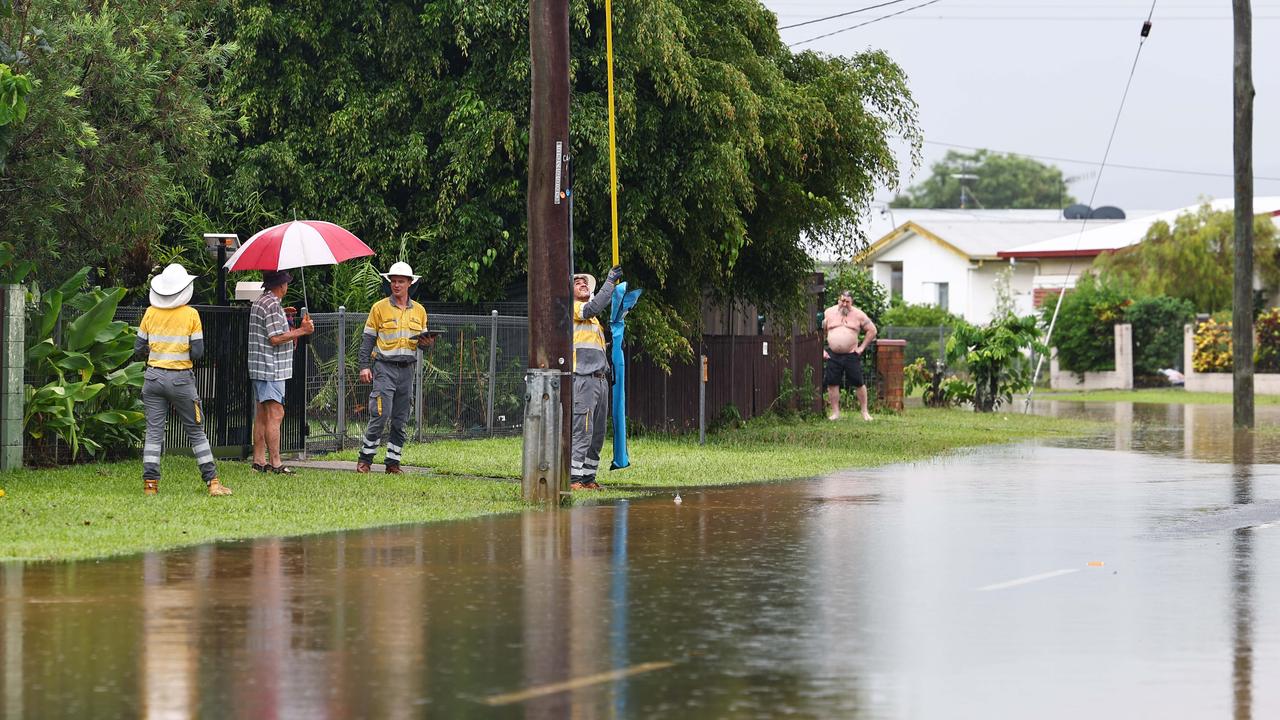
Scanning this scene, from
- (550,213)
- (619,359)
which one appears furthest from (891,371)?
(550,213)

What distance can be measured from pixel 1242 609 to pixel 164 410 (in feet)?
28.5

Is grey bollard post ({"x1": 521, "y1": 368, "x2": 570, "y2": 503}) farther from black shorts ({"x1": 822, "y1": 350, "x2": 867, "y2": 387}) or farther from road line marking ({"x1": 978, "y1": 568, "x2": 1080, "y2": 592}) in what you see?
black shorts ({"x1": 822, "y1": 350, "x2": 867, "y2": 387})

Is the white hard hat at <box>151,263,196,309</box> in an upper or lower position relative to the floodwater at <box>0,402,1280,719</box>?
upper

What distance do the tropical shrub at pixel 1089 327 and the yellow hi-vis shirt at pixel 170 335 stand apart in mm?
35419

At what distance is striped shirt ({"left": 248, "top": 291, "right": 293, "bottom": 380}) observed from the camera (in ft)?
55.0

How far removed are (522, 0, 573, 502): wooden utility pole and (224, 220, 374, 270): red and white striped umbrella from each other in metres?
2.55

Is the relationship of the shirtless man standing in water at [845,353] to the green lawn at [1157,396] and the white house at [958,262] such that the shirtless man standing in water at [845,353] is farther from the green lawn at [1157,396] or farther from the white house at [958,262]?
the white house at [958,262]

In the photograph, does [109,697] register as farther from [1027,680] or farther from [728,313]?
[728,313]

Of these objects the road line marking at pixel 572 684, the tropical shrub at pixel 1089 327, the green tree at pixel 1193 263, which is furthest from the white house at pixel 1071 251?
the road line marking at pixel 572 684

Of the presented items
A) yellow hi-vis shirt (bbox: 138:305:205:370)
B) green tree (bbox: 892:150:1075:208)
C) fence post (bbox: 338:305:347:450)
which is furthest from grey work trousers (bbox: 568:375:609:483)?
green tree (bbox: 892:150:1075:208)

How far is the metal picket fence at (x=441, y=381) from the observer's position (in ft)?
64.0

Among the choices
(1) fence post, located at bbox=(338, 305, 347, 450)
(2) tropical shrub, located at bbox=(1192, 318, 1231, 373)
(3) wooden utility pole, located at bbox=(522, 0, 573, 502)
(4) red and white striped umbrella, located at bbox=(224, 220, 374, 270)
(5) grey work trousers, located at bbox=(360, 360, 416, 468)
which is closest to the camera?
(3) wooden utility pole, located at bbox=(522, 0, 573, 502)

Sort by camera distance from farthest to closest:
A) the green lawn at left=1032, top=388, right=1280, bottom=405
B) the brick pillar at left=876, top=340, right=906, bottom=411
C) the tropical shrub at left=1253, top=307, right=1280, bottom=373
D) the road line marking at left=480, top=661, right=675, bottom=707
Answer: the tropical shrub at left=1253, top=307, right=1280, bottom=373, the green lawn at left=1032, top=388, right=1280, bottom=405, the brick pillar at left=876, top=340, right=906, bottom=411, the road line marking at left=480, top=661, right=675, bottom=707

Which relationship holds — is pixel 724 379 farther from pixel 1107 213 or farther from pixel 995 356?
pixel 1107 213
